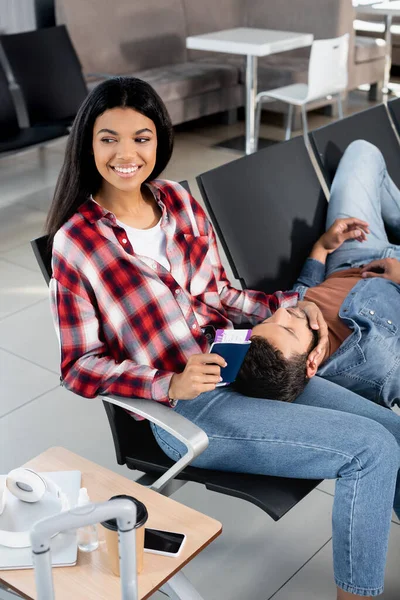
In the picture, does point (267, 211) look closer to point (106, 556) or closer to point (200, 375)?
point (200, 375)

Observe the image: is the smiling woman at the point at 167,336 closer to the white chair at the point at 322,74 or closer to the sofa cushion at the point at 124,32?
the white chair at the point at 322,74

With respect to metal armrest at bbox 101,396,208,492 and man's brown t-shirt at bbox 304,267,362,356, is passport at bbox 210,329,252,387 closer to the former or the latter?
metal armrest at bbox 101,396,208,492

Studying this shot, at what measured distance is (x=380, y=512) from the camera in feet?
5.01

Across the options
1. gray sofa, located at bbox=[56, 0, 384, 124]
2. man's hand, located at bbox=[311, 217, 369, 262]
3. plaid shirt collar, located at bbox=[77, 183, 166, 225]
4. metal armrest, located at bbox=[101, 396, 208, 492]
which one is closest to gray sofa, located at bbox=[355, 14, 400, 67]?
gray sofa, located at bbox=[56, 0, 384, 124]

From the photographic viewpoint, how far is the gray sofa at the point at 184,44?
5.46m

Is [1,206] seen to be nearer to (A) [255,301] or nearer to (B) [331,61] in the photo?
(B) [331,61]

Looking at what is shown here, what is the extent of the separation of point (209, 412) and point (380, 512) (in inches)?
15.7

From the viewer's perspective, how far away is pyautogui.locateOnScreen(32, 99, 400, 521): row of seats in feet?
5.75

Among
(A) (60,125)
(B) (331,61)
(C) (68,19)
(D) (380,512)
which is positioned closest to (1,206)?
(A) (60,125)

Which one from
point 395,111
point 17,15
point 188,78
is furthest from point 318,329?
point 17,15

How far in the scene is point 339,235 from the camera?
2.42 metres

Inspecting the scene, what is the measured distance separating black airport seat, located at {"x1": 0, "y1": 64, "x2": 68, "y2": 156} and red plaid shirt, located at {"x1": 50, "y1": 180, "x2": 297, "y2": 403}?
241 cm

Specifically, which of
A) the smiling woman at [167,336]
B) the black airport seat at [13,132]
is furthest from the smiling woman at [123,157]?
the black airport seat at [13,132]

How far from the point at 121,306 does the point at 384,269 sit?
965 millimetres
